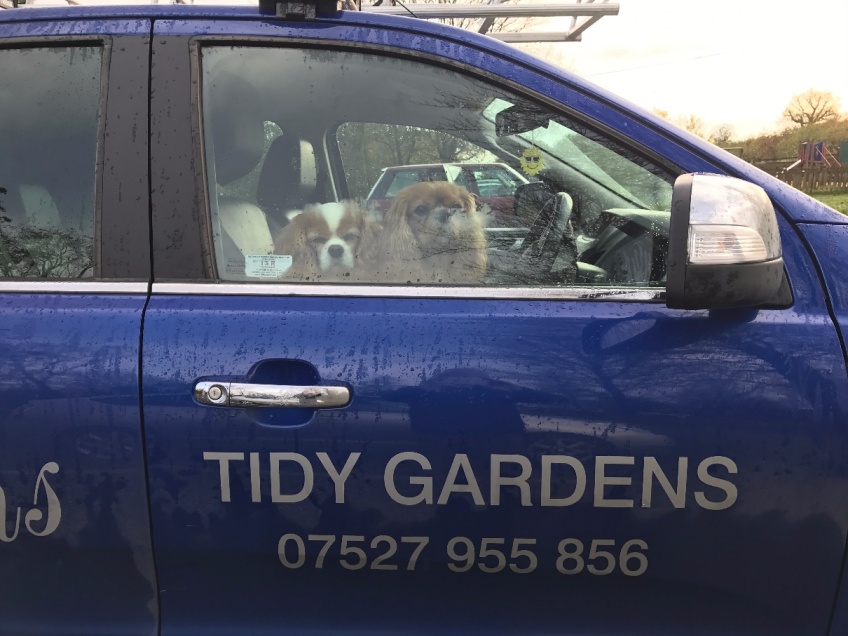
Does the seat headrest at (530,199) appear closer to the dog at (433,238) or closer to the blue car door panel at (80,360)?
the dog at (433,238)

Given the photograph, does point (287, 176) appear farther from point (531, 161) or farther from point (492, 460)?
point (492, 460)

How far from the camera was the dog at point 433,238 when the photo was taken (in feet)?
5.39

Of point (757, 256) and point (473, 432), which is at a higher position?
point (757, 256)

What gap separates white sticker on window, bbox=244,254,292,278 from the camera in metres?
1.65

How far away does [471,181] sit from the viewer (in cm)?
178

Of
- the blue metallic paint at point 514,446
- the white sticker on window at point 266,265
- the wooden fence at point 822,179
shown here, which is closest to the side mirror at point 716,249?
the blue metallic paint at point 514,446

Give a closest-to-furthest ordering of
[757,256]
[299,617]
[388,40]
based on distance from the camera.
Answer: [757,256] < [299,617] < [388,40]

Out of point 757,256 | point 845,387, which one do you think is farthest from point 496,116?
point 845,387

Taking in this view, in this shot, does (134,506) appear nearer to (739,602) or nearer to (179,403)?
(179,403)

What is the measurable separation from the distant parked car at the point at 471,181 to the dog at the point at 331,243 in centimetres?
7

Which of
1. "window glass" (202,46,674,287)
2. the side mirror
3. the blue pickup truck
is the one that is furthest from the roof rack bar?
the side mirror

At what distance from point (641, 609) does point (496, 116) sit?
3.80 ft

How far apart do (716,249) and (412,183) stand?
0.75 meters

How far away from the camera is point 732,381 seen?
58.1 inches
